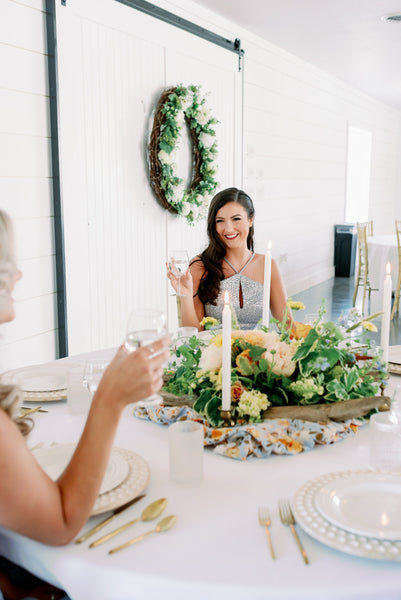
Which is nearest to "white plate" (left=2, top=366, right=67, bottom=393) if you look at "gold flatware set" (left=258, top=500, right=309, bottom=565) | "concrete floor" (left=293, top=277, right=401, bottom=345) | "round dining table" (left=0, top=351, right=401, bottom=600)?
"round dining table" (left=0, top=351, right=401, bottom=600)

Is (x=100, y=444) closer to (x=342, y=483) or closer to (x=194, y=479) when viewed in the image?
(x=194, y=479)

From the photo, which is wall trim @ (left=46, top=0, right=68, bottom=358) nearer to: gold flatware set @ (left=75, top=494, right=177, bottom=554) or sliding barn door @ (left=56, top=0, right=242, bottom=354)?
sliding barn door @ (left=56, top=0, right=242, bottom=354)

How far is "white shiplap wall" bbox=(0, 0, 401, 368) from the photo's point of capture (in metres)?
3.05

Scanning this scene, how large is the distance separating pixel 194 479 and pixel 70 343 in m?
2.49

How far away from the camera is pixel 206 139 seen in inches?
189

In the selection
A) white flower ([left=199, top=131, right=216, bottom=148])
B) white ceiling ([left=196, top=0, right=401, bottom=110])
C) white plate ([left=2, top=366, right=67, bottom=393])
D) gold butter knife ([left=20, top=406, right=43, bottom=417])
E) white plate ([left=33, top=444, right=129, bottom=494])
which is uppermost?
white ceiling ([left=196, top=0, right=401, bottom=110])

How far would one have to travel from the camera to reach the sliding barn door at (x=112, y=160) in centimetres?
346

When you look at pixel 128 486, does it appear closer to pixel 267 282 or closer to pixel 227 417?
pixel 227 417

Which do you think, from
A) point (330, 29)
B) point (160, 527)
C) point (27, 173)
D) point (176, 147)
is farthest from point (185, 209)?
point (160, 527)

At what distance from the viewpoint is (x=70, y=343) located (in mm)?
3537

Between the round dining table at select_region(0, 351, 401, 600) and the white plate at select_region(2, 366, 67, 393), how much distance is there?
1.97ft

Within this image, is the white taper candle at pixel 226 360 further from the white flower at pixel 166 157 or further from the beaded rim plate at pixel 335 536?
the white flower at pixel 166 157

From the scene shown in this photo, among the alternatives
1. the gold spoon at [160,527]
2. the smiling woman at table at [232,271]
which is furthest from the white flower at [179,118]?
the gold spoon at [160,527]

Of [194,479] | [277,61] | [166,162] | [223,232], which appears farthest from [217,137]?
[194,479]
